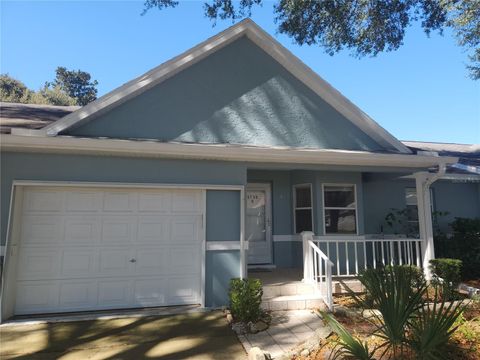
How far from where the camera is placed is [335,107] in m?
8.70

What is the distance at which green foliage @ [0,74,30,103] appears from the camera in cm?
3609

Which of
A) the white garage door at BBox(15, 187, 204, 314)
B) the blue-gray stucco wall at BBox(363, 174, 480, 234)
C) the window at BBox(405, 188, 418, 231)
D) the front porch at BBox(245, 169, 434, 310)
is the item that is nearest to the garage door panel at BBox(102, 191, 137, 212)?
the white garage door at BBox(15, 187, 204, 314)

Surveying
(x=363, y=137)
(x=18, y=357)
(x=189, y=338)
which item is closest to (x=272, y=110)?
(x=363, y=137)

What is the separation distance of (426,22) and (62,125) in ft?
39.6

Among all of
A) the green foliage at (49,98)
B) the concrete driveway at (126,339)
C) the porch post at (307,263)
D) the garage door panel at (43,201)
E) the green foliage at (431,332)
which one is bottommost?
the concrete driveway at (126,339)

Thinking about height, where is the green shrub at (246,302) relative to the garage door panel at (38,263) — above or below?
below

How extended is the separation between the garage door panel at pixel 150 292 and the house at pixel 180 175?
0.8 inches

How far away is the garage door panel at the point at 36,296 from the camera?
626cm

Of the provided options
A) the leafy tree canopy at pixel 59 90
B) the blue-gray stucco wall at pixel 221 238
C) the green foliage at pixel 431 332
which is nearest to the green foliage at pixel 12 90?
the leafy tree canopy at pixel 59 90

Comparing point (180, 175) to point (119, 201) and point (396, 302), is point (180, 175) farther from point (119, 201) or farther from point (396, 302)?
point (396, 302)

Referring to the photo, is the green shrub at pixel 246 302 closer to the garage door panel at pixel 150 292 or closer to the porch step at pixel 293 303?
the porch step at pixel 293 303

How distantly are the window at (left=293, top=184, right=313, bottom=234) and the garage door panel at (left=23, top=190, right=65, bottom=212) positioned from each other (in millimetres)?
5851

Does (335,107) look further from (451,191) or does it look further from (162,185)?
(451,191)

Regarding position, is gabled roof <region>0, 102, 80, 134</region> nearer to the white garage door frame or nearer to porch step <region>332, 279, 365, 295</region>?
the white garage door frame
